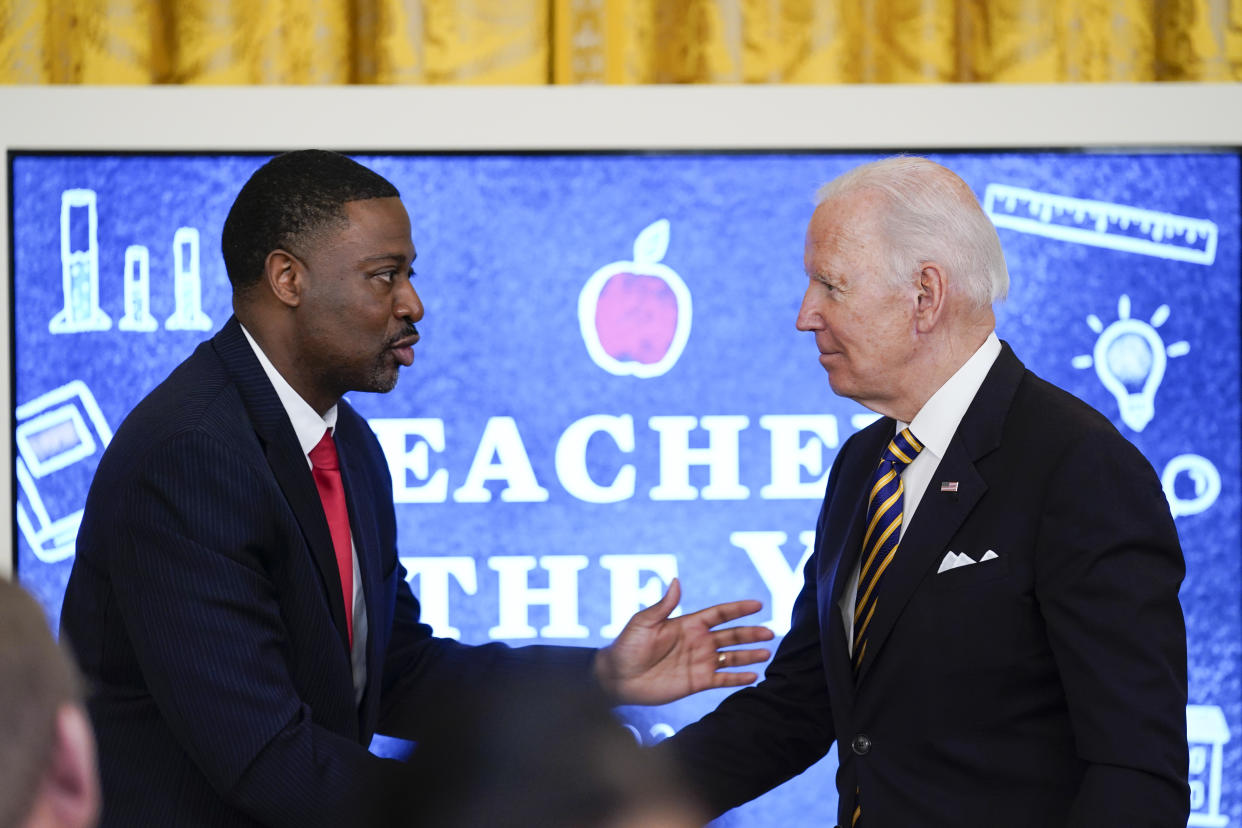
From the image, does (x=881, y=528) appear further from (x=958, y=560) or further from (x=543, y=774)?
(x=543, y=774)

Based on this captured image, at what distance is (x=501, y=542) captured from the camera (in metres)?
2.47

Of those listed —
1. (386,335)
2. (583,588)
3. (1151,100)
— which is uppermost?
(1151,100)

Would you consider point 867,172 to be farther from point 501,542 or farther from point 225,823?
point 225,823

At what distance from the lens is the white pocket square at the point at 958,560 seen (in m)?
1.66

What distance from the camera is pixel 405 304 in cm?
200

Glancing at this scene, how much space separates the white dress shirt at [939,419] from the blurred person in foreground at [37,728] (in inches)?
53.8

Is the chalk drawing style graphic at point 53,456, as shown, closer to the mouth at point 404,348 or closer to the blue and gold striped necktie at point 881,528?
the mouth at point 404,348

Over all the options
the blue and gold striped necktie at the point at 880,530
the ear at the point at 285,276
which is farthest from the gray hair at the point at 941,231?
the ear at the point at 285,276

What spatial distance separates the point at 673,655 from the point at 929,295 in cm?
65

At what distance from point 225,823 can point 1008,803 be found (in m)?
1.01

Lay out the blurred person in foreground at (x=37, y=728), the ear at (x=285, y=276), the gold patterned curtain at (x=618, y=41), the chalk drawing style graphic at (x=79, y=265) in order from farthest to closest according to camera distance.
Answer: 1. the gold patterned curtain at (x=618, y=41)
2. the chalk drawing style graphic at (x=79, y=265)
3. the ear at (x=285, y=276)
4. the blurred person in foreground at (x=37, y=728)

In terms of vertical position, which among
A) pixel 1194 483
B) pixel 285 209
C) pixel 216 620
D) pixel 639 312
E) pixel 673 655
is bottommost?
pixel 673 655

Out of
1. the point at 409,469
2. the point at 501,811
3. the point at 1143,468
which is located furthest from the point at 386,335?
the point at 501,811

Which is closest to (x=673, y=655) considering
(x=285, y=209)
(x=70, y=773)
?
(x=285, y=209)
